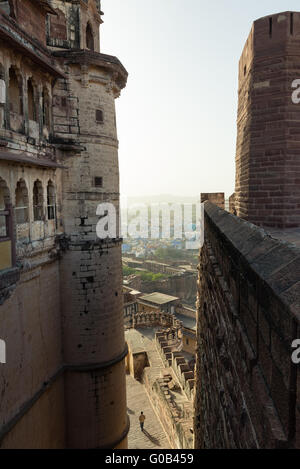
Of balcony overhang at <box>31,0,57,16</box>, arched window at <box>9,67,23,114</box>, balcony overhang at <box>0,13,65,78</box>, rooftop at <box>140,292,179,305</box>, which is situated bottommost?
rooftop at <box>140,292,179,305</box>

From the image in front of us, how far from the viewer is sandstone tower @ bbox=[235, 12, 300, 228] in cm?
600

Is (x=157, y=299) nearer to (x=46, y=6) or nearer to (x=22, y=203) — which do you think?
(x=22, y=203)

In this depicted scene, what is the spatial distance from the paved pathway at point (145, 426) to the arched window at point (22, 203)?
1242cm

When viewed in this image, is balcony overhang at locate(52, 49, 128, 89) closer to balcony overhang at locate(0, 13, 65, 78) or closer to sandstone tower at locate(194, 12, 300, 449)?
balcony overhang at locate(0, 13, 65, 78)

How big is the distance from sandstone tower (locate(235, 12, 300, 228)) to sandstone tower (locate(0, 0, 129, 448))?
4.84 m

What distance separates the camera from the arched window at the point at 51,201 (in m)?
9.11

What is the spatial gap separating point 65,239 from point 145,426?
12129 millimetres

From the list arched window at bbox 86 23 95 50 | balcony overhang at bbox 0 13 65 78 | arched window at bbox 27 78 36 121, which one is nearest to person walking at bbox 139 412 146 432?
arched window at bbox 27 78 36 121

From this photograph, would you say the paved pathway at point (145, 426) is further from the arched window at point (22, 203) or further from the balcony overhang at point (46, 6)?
the balcony overhang at point (46, 6)

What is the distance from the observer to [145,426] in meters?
16.6

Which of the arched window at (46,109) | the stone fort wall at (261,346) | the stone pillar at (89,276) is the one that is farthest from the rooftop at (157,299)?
the stone fort wall at (261,346)

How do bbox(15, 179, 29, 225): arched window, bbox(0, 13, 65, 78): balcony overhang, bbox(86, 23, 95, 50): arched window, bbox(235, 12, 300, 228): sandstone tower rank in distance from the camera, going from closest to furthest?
bbox(235, 12, 300, 228): sandstone tower, bbox(0, 13, 65, 78): balcony overhang, bbox(15, 179, 29, 225): arched window, bbox(86, 23, 95, 50): arched window
